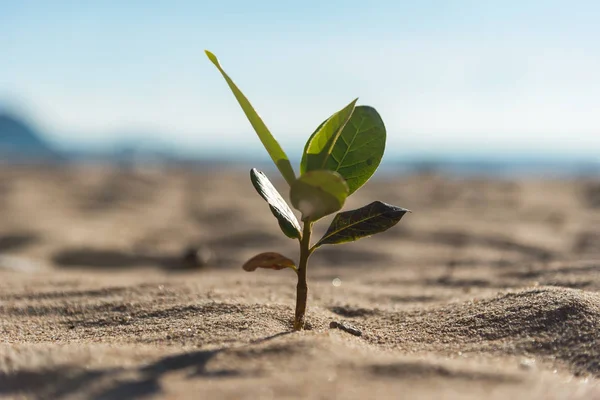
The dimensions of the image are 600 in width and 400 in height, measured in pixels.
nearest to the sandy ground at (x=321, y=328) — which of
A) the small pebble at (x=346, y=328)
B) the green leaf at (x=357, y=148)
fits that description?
the small pebble at (x=346, y=328)

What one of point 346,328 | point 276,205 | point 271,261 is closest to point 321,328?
point 346,328

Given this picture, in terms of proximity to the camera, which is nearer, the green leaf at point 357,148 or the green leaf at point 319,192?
the green leaf at point 319,192

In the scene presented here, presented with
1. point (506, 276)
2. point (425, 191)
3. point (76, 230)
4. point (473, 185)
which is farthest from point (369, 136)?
point (473, 185)

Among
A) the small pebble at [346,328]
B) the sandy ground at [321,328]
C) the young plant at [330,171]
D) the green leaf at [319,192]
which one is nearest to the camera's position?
the sandy ground at [321,328]

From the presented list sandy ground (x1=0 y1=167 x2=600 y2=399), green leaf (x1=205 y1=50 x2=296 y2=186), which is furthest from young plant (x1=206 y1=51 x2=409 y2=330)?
sandy ground (x1=0 y1=167 x2=600 y2=399)

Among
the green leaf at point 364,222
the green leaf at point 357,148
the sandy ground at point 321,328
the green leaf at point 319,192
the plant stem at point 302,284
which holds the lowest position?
the sandy ground at point 321,328

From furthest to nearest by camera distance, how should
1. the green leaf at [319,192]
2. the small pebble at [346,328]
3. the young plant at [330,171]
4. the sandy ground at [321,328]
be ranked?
1. the small pebble at [346,328]
2. the young plant at [330,171]
3. the green leaf at [319,192]
4. the sandy ground at [321,328]

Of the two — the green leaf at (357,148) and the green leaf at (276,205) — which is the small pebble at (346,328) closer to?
the green leaf at (276,205)

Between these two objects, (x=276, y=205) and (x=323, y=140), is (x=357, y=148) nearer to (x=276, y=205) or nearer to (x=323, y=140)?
(x=323, y=140)
